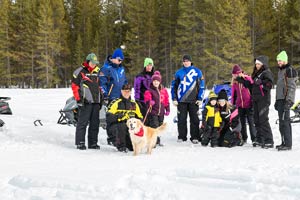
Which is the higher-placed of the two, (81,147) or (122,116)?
(122,116)

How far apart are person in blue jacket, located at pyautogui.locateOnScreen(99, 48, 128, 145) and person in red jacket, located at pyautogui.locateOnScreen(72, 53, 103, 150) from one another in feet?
0.53

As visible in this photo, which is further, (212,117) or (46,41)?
(46,41)

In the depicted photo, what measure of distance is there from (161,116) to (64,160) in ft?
7.23

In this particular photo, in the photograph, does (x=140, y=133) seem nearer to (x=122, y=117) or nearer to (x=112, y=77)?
(x=122, y=117)

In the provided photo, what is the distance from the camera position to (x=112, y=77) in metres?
7.03

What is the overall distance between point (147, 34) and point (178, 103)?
1042 inches

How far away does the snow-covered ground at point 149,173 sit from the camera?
3.86 metres

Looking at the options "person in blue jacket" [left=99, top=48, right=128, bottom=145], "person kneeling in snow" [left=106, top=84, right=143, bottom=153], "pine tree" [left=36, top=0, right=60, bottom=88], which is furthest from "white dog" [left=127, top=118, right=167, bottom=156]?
"pine tree" [left=36, top=0, right=60, bottom=88]

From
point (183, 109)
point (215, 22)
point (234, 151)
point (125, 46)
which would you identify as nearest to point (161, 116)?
point (183, 109)

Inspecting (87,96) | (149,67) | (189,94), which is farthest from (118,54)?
(189,94)

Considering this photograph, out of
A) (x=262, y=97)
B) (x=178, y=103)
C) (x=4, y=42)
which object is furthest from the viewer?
(x=4, y=42)

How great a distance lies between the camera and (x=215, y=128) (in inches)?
275

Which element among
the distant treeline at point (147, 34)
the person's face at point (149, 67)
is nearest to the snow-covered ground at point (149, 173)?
the person's face at point (149, 67)

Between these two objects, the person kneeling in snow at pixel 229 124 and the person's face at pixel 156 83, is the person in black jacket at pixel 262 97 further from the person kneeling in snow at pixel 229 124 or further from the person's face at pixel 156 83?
the person's face at pixel 156 83
